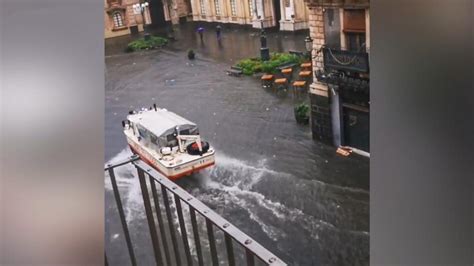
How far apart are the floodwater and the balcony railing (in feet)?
0.32

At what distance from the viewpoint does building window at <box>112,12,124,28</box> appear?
1066mm

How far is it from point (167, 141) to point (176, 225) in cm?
26

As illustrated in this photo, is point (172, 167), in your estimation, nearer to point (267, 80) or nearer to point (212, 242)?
point (212, 242)

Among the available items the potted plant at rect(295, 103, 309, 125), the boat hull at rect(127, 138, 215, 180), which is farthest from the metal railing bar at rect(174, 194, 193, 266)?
the potted plant at rect(295, 103, 309, 125)

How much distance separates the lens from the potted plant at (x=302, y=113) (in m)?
1.29

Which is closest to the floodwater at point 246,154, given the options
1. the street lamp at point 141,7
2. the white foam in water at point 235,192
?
the white foam in water at point 235,192

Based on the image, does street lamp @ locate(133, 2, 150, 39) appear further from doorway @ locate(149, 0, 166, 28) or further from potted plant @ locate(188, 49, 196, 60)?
potted plant @ locate(188, 49, 196, 60)

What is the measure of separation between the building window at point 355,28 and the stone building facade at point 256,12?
15 cm

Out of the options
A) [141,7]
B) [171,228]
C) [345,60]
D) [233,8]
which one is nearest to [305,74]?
[345,60]

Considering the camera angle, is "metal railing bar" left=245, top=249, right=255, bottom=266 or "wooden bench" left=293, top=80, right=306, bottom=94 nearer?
"metal railing bar" left=245, top=249, right=255, bottom=266

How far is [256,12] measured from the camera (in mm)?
1305

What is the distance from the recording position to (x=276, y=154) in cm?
129
